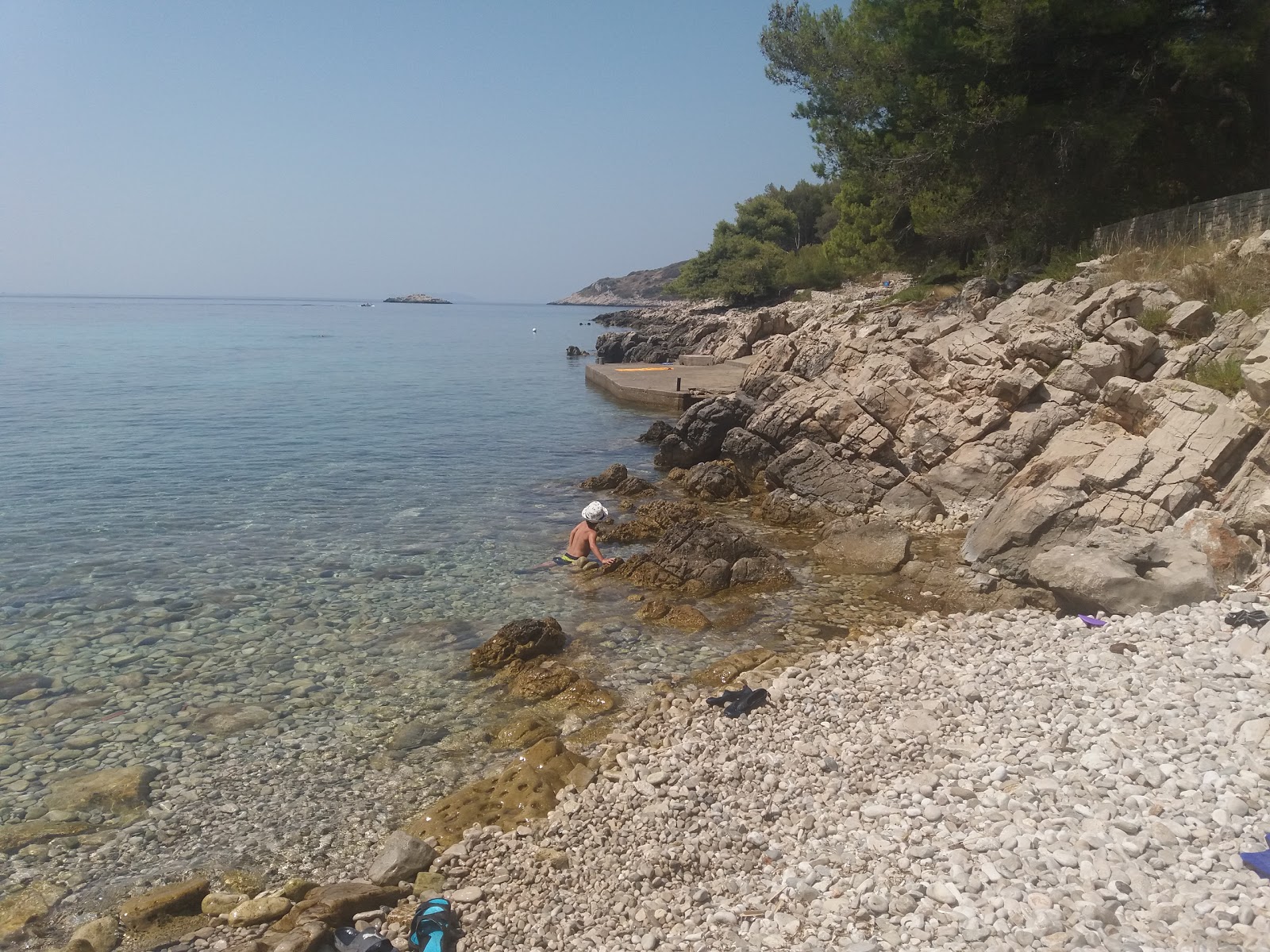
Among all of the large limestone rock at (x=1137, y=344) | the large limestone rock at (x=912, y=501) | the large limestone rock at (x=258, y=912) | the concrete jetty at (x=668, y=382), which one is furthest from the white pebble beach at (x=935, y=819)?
the concrete jetty at (x=668, y=382)

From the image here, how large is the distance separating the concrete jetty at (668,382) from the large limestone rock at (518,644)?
18723 mm

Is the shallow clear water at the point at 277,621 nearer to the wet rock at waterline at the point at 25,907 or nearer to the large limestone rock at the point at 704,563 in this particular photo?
the wet rock at waterline at the point at 25,907

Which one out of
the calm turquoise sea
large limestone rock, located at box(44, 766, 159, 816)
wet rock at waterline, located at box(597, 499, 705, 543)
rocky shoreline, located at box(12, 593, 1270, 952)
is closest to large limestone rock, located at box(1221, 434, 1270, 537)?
rocky shoreline, located at box(12, 593, 1270, 952)

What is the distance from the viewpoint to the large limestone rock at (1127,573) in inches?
352

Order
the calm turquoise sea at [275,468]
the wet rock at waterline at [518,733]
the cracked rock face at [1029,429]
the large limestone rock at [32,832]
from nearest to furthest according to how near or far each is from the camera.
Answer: the large limestone rock at [32,832] < the wet rock at waterline at [518,733] < the cracked rock face at [1029,429] < the calm turquoise sea at [275,468]

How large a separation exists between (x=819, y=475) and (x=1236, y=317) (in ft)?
24.5

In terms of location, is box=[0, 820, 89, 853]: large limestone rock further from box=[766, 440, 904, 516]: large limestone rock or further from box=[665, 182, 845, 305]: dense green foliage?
box=[665, 182, 845, 305]: dense green foliage

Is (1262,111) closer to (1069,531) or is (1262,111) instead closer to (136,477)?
(1069,531)

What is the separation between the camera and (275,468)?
21.5m

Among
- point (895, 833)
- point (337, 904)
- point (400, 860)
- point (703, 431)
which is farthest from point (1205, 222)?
point (337, 904)

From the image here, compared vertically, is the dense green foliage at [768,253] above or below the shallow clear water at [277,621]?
above

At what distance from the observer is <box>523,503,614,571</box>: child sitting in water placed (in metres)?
13.1

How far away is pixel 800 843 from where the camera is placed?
230 inches

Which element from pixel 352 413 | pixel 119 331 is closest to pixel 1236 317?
pixel 352 413
